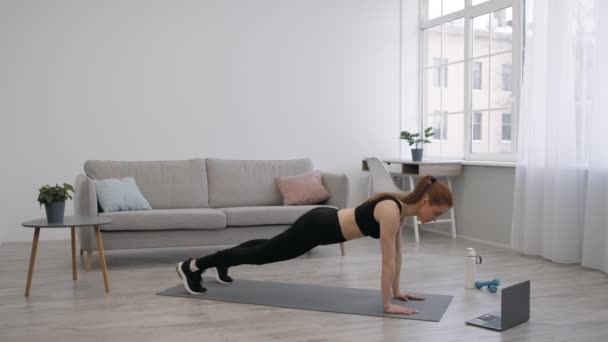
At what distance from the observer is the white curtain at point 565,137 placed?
15.0 ft

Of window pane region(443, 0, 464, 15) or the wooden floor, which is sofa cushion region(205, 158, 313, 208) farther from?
window pane region(443, 0, 464, 15)

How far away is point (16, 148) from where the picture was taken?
234 inches

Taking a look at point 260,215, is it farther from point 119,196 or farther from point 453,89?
point 453,89

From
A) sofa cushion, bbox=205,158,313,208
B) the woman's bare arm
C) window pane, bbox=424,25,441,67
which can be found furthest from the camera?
window pane, bbox=424,25,441,67

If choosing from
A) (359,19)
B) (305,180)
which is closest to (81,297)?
(305,180)

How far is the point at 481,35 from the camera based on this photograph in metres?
6.30

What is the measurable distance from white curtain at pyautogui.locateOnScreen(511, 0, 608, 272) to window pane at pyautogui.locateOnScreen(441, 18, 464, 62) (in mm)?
1373

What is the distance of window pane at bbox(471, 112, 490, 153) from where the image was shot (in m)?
6.21

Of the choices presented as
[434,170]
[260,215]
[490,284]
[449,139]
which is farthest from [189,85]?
[490,284]

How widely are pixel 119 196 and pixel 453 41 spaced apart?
12.8 ft

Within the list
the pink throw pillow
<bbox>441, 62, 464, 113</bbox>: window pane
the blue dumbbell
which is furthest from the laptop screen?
<bbox>441, 62, 464, 113</bbox>: window pane

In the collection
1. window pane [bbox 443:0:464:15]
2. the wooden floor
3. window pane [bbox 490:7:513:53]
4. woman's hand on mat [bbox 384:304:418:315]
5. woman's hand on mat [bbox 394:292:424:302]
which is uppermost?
window pane [bbox 443:0:464:15]

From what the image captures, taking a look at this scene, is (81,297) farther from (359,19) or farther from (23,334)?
(359,19)

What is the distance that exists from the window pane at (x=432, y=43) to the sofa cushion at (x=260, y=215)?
2884 mm
